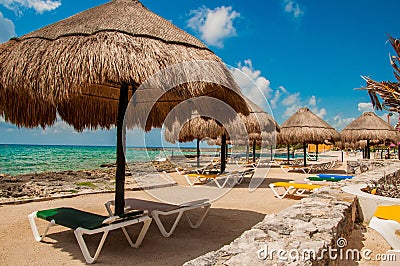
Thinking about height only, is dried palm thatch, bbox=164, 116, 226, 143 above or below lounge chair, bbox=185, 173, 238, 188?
above

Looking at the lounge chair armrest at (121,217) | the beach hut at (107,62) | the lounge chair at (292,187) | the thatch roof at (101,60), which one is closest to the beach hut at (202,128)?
the lounge chair at (292,187)

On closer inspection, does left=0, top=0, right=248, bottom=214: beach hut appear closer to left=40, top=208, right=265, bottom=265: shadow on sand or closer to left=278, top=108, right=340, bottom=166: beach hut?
left=40, top=208, right=265, bottom=265: shadow on sand

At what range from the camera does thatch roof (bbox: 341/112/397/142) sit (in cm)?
1501

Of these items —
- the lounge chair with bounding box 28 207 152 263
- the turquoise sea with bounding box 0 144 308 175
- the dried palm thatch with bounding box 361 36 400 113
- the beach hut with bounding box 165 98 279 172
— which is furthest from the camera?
the turquoise sea with bounding box 0 144 308 175

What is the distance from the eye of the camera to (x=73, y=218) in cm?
343

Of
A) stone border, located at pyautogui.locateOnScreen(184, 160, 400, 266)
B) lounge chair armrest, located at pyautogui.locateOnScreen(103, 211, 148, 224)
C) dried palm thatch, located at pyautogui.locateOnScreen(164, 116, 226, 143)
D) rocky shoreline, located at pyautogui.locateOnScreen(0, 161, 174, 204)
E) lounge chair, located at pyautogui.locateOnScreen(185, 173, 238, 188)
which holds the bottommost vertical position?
rocky shoreline, located at pyautogui.locateOnScreen(0, 161, 174, 204)

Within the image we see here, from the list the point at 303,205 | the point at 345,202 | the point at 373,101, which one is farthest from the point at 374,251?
the point at 373,101

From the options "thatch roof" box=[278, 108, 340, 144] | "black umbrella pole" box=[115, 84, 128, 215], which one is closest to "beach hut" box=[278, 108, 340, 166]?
"thatch roof" box=[278, 108, 340, 144]

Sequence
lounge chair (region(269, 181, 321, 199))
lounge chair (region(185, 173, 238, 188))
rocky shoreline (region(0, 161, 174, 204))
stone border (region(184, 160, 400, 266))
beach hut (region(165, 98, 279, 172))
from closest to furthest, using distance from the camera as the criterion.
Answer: stone border (region(184, 160, 400, 266)) → lounge chair (region(269, 181, 321, 199)) → rocky shoreline (region(0, 161, 174, 204)) → lounge chair (region(185, 173, 238, 188)) → beach hut (region(165, 98, 279, 172))

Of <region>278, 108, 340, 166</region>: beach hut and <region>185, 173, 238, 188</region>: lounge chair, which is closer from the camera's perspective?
<region>185, 173, 238, 188</region>: lounge chair

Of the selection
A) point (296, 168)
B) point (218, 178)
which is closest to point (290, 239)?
point (218, 178)

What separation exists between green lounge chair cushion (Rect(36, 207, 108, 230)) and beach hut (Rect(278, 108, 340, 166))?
11.4 m

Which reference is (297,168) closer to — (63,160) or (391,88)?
(391,88)

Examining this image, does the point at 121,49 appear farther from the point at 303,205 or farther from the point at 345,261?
the point at 345,261
